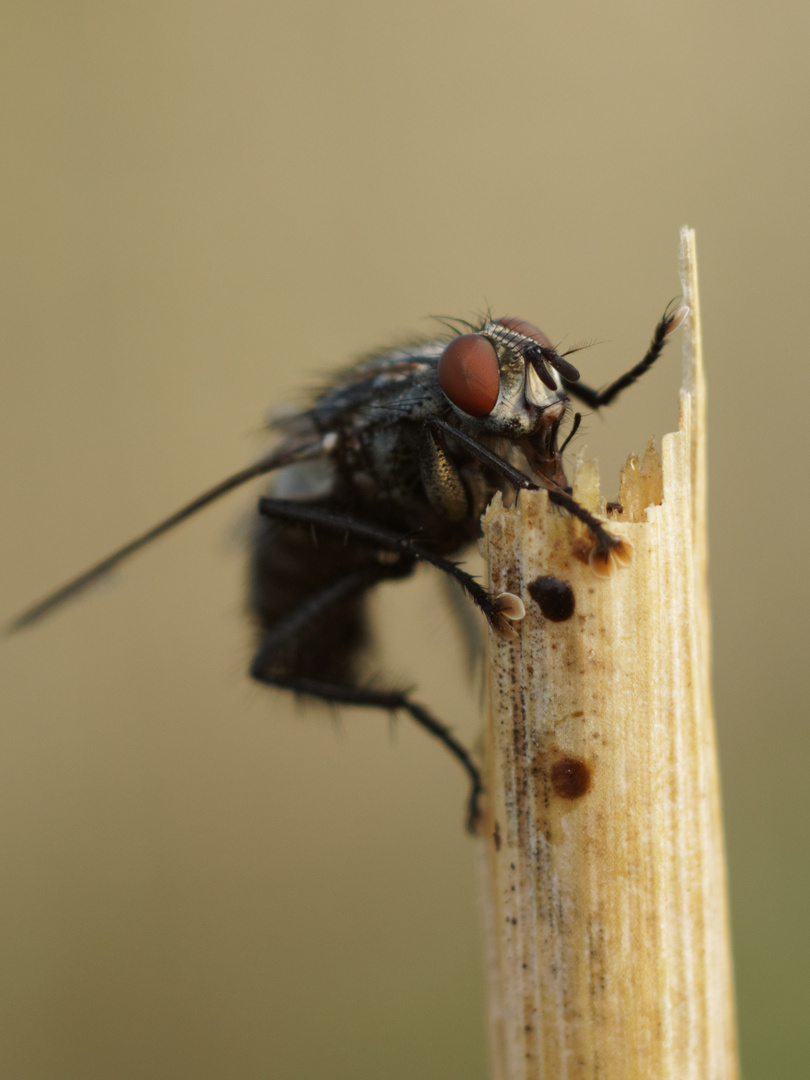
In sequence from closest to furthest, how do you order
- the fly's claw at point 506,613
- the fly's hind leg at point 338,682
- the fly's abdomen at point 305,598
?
the fly's claw at point 506,613 → the fly's hind leg at point 338,682 → the fly's abdomen at point 305,598

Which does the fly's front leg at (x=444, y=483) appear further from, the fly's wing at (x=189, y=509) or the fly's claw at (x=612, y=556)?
the fly's claw at (x=612, y=556)

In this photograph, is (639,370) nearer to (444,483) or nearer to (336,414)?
(444,483)

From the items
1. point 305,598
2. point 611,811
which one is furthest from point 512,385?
point 305,598

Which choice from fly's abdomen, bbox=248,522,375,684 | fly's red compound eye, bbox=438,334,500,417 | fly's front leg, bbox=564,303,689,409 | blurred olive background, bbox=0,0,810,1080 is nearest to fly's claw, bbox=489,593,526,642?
fly's red compound eye, bbox=438,334,500,417

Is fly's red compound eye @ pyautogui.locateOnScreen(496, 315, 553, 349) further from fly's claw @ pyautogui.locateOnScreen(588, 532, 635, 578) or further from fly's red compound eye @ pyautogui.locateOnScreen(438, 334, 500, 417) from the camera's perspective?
fly's claw @ pyautogui.locateOnScreen(588, 532, 635, 578)

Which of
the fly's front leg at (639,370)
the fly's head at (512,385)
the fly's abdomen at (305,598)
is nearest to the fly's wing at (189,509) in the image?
the fly's abdomen at (305,598)

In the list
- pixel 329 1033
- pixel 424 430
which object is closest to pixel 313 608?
pixel 424 430
